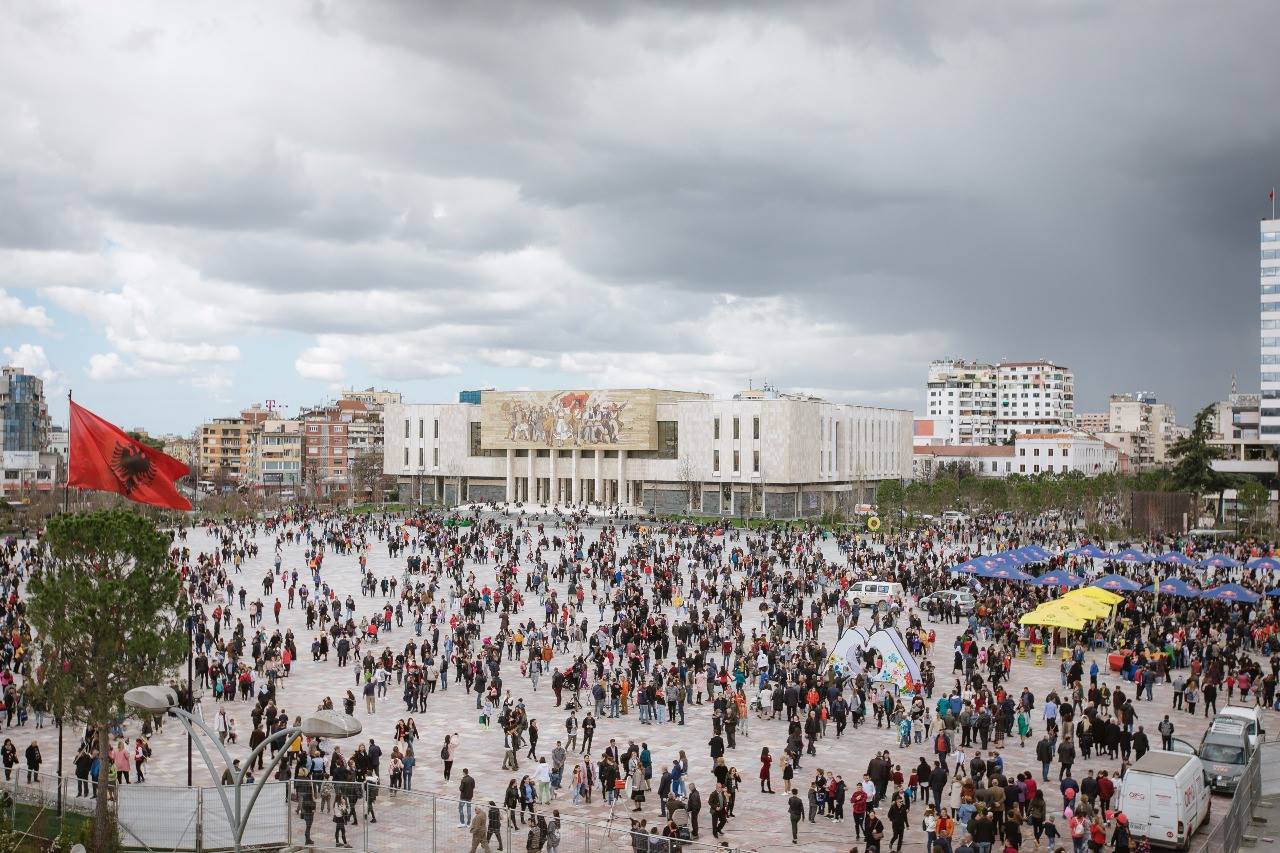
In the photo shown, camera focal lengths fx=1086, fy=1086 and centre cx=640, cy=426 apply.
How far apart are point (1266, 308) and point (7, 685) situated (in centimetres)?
10496

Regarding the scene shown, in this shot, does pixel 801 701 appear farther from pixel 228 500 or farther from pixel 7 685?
pixel 228 500

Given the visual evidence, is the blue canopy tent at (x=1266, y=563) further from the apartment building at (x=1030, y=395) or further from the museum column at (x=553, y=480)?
the apartment building at (x=1030, y=395)

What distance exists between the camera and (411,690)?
2719 centimetres

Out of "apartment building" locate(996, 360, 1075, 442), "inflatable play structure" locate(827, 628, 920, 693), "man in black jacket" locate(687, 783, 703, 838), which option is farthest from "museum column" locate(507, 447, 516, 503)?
"apartment building" locate(996, 360, 1075, 442)

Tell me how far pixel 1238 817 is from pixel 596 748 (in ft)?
41.3

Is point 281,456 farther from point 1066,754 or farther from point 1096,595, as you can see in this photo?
point 1066,754

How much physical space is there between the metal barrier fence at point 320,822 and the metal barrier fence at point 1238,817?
686cm

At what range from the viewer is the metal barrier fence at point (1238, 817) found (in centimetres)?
1574

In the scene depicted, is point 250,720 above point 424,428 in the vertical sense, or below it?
below

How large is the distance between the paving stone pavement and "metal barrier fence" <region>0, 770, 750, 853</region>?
0.05 meters

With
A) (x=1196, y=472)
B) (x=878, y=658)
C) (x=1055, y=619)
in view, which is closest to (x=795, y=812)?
(x=878, y=658)

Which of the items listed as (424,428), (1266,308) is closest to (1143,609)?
(1266,308)

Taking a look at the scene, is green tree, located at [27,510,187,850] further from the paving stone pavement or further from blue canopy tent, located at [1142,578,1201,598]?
blue canopy tent, located at [1142,578,1201,598]

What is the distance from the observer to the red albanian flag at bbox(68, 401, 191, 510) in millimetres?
17953
